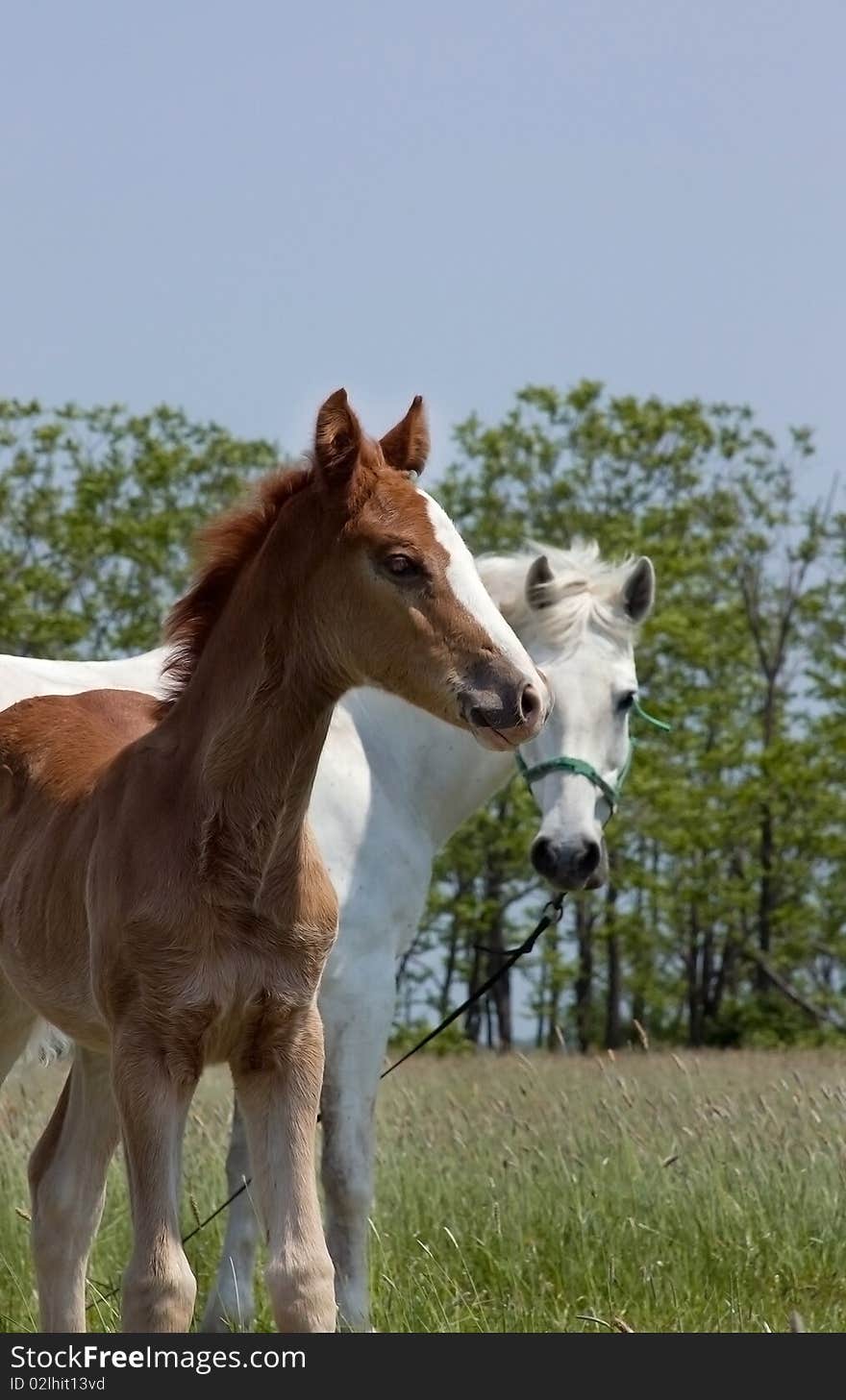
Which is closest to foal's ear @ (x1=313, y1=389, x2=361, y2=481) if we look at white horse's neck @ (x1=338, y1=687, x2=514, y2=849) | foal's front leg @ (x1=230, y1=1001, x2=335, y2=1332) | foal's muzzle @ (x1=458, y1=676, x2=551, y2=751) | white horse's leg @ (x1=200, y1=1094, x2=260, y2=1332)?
foal's muzzle @ (x1=458, y1=676, x2=551, y2=751)

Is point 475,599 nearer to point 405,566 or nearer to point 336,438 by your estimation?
point 405,566

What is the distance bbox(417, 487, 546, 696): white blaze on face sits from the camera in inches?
139

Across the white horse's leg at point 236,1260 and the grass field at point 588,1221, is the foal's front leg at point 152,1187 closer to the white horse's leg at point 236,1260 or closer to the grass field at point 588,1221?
the grass field at point 588,1221

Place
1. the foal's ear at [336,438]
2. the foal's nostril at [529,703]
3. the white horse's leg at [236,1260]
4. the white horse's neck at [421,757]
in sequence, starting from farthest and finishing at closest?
the white horse's neck at [421,757], the white horse's leg at [236,1260], the foal's ear at [336,438], the foal's nostril at [529,703]

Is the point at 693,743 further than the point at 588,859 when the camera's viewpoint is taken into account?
Yes

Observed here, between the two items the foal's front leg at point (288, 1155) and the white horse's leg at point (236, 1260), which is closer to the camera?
the foal's front leg at point (288, 1155)

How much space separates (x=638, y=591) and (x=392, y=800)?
123cm

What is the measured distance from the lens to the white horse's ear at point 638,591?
256 inches

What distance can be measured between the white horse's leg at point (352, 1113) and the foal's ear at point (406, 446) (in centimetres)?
232

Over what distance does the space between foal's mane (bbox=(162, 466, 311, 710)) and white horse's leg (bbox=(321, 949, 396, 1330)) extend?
1.78 meters

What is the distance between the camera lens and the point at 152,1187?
365 centimetres

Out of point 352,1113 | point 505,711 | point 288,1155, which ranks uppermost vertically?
point 505,711

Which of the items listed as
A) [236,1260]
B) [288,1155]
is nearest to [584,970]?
[236,1260]

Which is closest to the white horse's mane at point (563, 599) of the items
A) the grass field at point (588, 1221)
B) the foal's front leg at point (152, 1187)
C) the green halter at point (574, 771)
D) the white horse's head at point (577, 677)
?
the white horse's head at point (577, 677)
